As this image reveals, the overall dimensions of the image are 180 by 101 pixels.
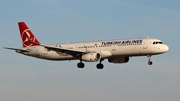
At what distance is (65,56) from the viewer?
317 ft

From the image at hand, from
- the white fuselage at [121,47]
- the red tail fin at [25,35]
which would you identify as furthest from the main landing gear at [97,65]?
the red tail fin at [25,35]

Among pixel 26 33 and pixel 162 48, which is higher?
pixel 26 33

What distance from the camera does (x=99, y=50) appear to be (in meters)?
92.4

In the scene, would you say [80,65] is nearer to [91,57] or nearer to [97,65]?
[97,65]

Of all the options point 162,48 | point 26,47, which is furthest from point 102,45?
point 26,47

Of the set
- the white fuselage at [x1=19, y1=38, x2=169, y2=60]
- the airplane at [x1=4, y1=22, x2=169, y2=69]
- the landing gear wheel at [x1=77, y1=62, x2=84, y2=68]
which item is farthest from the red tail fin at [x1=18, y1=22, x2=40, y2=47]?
the landing gear wheel at [x1=77, y1=62, x2=84, y2=68]

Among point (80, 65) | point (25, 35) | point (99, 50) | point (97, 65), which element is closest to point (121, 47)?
point (99, 50)

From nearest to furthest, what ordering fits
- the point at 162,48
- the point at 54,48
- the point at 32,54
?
the point at 162,48 < the point at 54,48 < the point at 32,54

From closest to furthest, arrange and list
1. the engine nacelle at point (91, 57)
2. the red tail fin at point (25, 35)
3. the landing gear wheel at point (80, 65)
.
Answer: the engine nacelle at point (91, 57), the landing gear wheel at point (80, 65), the red tail fin at point (25, 35)

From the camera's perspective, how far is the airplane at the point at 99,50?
88.2 metres

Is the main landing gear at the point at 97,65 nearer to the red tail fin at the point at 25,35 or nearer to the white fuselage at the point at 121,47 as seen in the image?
the white fuselage at the point at 121,47

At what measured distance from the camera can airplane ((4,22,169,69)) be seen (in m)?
88.2

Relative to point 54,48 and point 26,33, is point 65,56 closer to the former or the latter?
point 54,48

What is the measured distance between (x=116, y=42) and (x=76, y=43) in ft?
30.9
